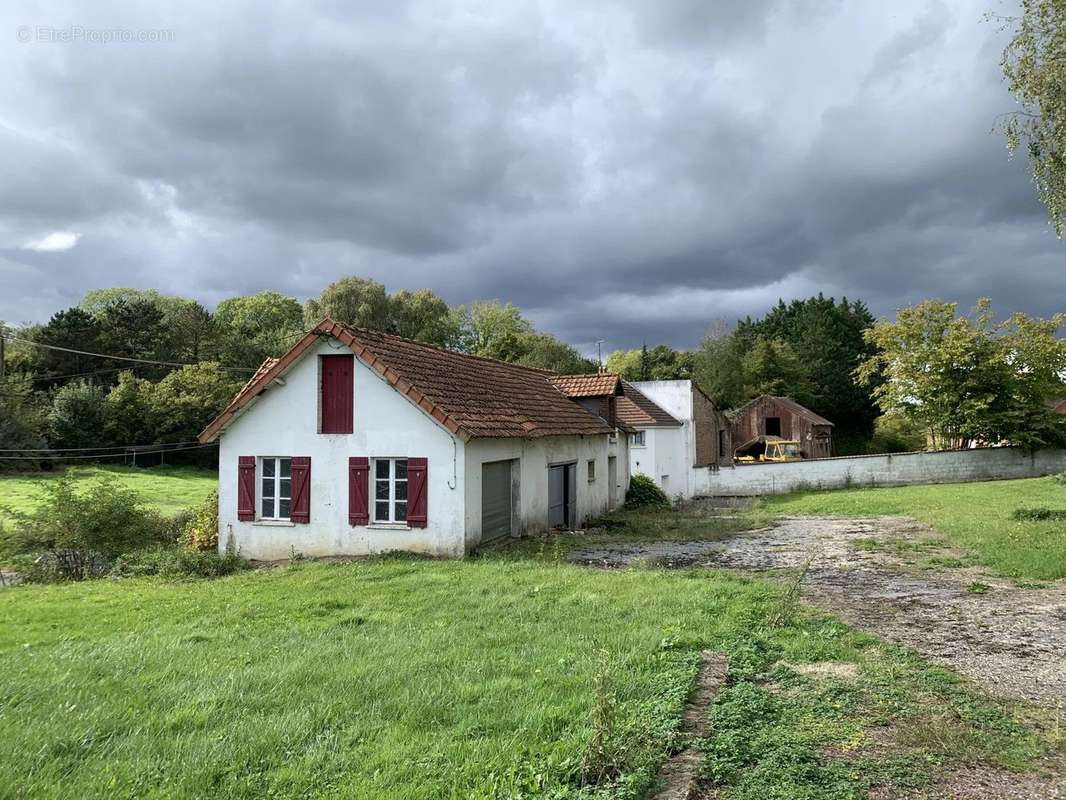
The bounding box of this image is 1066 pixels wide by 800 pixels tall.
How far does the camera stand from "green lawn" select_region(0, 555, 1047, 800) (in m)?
4.45

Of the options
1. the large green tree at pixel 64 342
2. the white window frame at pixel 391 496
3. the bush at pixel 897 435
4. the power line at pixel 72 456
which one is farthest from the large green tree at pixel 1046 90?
the large green tree at pixel 64 342

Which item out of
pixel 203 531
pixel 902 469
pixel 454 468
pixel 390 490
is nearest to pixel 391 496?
pixel 390 490

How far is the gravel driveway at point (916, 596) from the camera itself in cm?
690

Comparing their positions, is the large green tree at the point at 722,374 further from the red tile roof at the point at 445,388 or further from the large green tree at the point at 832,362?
the red tile roof at the point at 445,388

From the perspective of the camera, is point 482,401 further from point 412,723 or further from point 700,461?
point 700,461

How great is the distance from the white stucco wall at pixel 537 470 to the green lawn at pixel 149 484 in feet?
48.4

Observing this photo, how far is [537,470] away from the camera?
19.0 meters

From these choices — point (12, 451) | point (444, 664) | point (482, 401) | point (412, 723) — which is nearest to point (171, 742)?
point (412, 723)

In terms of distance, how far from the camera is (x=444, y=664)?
263 inches

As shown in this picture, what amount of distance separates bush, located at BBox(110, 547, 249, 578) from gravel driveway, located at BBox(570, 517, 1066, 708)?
7.86m

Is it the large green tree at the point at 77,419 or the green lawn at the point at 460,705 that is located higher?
the large green tree at the point at 77,419

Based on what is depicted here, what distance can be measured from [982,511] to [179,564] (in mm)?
21642

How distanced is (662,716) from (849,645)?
327cm

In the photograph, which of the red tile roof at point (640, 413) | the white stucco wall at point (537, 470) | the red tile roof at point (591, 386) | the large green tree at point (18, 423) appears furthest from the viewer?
the large green tree at point (18, 423)
